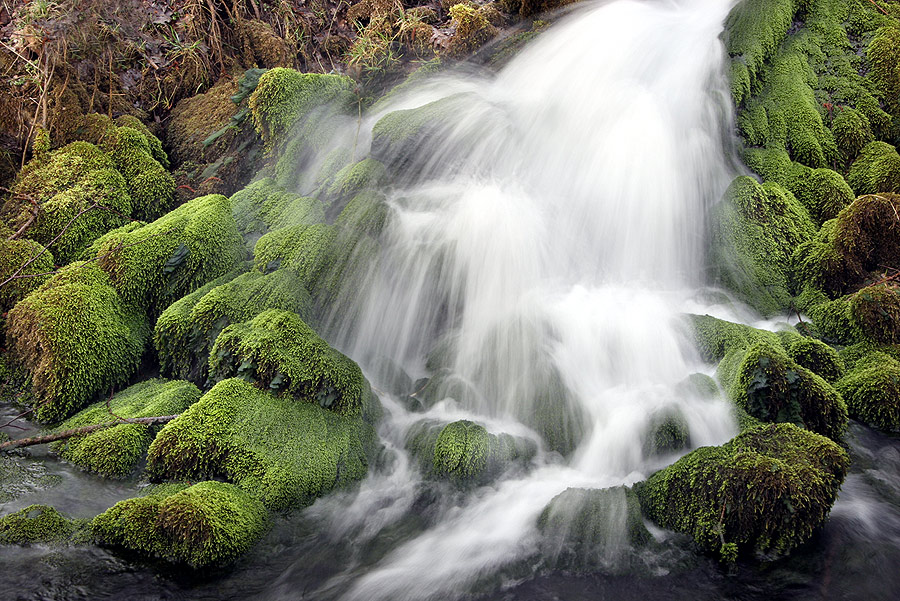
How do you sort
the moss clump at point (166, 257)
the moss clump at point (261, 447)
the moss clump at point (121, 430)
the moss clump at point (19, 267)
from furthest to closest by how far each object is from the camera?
the moss clump at point (19, 267) < the moss clump at point (166, 257) < the moss clump at point (121, 430) < the moss clump at point (261, 447)

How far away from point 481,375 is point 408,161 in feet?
7.40

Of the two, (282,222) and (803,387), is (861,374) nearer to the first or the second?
(803,387)

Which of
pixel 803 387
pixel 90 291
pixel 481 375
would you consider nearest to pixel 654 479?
pixel 803 387

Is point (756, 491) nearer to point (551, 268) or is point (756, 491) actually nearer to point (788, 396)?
point (788, 396)

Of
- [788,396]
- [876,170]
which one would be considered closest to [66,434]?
[788,396]

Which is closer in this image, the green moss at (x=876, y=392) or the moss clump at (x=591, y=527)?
the moss clump at (x=591, y=527)

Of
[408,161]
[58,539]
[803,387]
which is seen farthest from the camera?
[408,161]

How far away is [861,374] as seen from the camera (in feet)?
14.5

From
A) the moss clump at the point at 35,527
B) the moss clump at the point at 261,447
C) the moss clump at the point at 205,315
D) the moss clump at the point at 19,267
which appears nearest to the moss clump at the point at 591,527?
the moss clump at the point at 261,447

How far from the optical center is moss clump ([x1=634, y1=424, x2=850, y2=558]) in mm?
3332

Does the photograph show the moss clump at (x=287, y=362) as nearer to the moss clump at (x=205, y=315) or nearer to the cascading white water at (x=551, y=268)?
the moss clump at (x=205, y=315)

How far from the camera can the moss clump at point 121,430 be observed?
3.93m

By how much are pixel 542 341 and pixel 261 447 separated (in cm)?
215

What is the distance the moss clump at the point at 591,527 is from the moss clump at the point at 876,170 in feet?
13.8
